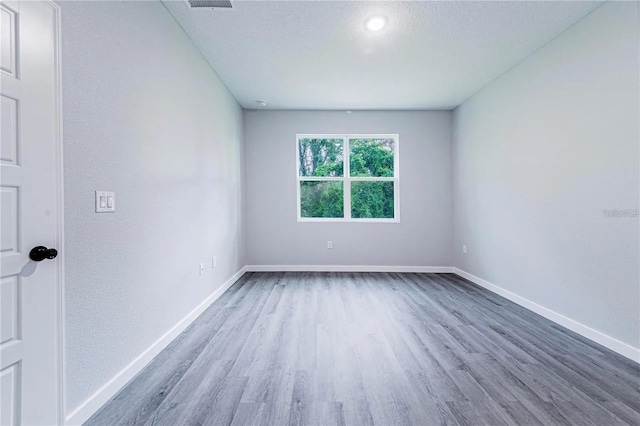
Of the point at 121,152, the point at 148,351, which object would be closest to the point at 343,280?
the point at 148,351

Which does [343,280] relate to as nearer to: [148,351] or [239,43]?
[148,351]

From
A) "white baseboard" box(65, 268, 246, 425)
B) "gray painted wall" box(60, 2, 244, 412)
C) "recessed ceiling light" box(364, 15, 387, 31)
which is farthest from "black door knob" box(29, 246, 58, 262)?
"recessed ceiling light" box(364, 15, 387, 31)

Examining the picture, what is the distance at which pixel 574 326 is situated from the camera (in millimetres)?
2250

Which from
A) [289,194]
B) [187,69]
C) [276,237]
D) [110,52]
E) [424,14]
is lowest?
[276,237]

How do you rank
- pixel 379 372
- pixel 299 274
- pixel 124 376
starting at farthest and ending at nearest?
pixel 299 274, pixel 379 372, pixel 124 376

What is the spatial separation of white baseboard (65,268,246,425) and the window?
97.1 inches

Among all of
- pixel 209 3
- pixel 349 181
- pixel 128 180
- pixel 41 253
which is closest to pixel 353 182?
pixel 349 181

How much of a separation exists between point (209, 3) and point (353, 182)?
9.92 ft

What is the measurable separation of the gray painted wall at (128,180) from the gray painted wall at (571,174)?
3383 millimetres

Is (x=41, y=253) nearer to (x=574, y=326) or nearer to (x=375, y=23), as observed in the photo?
(x=375, y=23)

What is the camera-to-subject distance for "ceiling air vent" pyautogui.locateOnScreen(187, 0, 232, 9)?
198cm

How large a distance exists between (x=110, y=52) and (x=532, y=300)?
4.04 m

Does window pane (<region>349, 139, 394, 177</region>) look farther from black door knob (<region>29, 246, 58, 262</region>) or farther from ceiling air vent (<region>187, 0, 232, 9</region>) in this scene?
black door knob (<region>29, 246, 58, 262</region>)

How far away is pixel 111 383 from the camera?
1.48 meters
